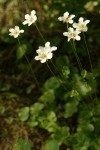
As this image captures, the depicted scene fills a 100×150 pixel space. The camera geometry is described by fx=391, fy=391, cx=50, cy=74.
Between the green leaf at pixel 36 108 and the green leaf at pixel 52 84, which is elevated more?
the green leaf at pixel 52 84

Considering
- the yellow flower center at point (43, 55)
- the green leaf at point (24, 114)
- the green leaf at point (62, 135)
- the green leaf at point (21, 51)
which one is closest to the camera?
the yellow flower center at point (43, 55)

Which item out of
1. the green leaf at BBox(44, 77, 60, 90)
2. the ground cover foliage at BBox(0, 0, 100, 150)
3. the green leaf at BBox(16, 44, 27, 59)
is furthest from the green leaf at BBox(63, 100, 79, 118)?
the green leaf at BBox(16, 44, 27, 59)

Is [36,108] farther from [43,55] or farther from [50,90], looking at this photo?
[43,55]

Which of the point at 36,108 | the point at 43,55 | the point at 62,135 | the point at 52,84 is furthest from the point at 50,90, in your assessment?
the point at 43,55

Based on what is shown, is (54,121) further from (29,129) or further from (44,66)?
(44,66)

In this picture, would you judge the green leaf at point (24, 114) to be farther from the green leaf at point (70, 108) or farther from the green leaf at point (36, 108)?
the green leaf at point (70, 108)

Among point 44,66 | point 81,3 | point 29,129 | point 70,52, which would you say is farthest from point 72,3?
point 29,129

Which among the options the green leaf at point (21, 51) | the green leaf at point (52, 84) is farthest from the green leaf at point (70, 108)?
the green leaf at point (21, 51)

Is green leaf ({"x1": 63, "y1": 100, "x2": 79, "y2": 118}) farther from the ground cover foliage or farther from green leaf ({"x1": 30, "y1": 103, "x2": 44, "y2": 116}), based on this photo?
green leaf ({"x1": 30, "y1": 103, "x2": 44, "y2": 116})
